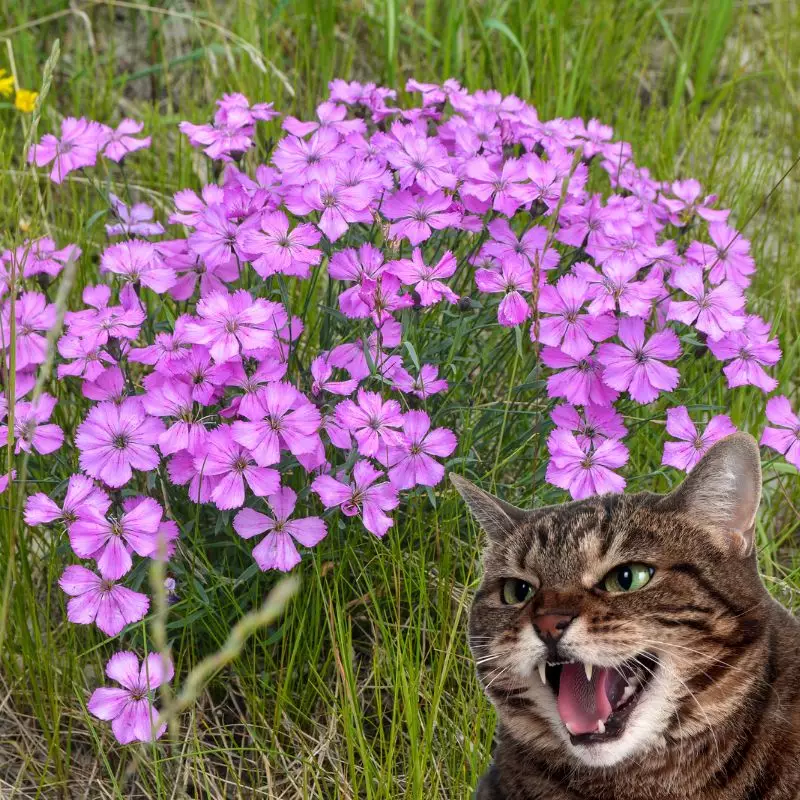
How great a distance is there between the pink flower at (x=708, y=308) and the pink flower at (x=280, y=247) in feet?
2.67

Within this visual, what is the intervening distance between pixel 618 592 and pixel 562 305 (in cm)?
74

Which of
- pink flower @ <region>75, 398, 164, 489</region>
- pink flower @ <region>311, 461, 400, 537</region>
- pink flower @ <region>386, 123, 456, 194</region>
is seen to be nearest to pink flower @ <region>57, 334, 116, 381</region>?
pink flower @ <region>75, 398, 164, 489</region>

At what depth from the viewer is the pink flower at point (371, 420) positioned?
220 cm

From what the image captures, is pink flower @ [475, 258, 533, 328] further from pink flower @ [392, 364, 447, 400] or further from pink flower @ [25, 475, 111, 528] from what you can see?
pink flower @ [25, 475, 111, 528]

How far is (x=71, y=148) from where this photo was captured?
2.85m

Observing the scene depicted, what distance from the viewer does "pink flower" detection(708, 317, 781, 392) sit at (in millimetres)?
2467

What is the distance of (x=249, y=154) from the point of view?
4129 millimetres

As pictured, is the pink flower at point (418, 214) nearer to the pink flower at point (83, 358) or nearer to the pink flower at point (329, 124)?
the pink flower at point (329, 124)

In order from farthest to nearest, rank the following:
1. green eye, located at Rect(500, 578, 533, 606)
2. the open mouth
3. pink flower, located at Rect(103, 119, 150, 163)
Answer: pink flower, located at Rect(103, 119, 150, 163), green eye, located at Rect(500, 578, 533, 606), the open mouth

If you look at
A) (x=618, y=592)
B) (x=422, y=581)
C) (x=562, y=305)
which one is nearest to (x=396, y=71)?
(x=562, y=305)

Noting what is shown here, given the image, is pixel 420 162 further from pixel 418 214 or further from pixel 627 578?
pixel 627 578

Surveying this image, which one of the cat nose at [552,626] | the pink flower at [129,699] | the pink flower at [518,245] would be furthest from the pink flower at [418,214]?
the pink flower at [129,699]

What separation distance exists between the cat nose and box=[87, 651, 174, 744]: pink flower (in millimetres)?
816

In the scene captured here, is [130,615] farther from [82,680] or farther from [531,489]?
[531,489]
